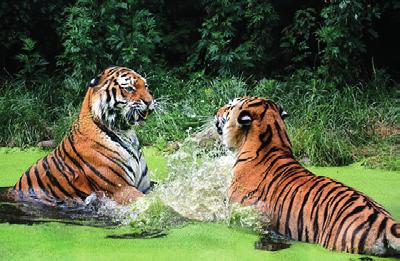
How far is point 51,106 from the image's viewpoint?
10.9 meters

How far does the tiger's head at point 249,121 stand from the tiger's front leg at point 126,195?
903mm

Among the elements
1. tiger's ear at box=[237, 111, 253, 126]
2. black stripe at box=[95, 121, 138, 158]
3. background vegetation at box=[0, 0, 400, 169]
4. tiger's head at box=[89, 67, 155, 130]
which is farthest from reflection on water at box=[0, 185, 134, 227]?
background vegetation at box=[0, 0, 400, 169]

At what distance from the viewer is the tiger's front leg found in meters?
6.01

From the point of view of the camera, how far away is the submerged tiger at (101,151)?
6.18 m

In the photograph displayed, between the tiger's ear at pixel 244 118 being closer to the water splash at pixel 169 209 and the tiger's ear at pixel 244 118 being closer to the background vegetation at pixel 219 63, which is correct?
the water splash at pixel 169 209

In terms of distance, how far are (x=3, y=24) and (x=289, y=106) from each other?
5056 mm

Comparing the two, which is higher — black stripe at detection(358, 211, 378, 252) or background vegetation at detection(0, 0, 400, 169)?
background vegetation at detection(0, 0, 400, 169)

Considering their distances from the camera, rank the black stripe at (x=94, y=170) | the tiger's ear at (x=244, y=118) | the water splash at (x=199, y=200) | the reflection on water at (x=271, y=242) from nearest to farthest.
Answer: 1. the reflection on water at (x=271, y=242)
2. the water splash at (x=199, y=200)
3. the tiger's ear at (x=244, y=118)
4. the black stripe at (x=94, y=170)

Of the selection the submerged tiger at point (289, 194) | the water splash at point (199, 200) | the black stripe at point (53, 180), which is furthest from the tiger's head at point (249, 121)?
the black stripe at point (53, 180)

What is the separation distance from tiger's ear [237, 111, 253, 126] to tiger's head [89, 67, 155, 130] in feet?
3.59

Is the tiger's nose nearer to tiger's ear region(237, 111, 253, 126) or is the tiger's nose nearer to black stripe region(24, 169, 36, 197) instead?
tiger's ear region(237, 111, 253, 126)

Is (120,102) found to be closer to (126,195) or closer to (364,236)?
(126,195)

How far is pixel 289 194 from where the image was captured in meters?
4.93

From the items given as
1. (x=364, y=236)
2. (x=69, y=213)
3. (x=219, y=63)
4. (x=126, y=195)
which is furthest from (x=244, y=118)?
(x=219, y=63)
